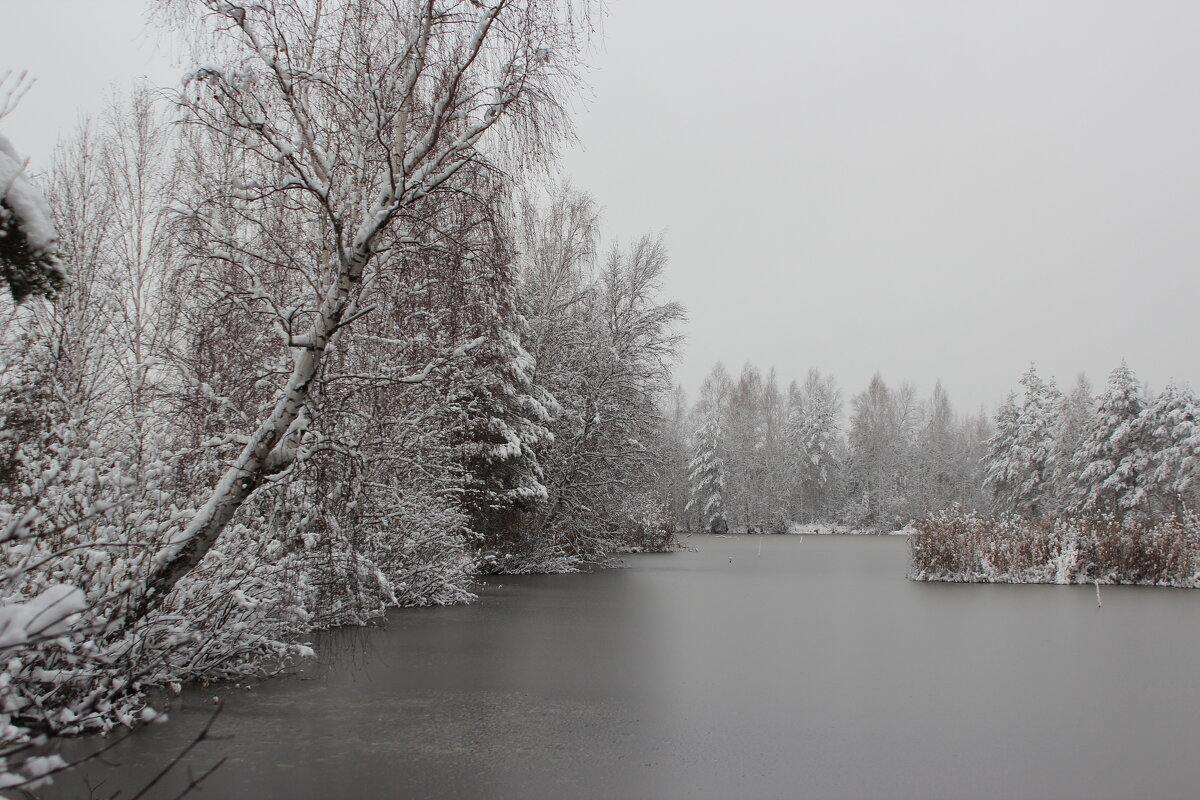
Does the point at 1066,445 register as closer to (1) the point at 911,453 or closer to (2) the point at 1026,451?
(2) the point at 1026,451

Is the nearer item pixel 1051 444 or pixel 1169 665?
pixel 1169 665

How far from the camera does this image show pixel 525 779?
5.43m

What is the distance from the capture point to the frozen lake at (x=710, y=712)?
549 cm

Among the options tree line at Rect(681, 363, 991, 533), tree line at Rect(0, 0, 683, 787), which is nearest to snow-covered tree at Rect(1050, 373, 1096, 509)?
tree line at Rect(681, 363, 991, 533)

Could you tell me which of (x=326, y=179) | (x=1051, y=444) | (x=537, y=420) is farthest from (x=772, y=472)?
(x=326, y=179)

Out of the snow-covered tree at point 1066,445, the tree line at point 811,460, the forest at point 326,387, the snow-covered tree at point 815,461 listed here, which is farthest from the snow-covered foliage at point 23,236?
the snow-covered tree at point 815,461

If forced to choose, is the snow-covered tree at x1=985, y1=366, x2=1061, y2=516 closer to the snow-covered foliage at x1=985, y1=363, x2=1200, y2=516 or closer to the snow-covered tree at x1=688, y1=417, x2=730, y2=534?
the snow-covered foliage at x1=985, y1=363, x2=1200, y2=516

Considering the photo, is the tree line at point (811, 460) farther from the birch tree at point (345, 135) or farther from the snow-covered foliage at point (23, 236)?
the snow-covered foliage at point (23, 236)

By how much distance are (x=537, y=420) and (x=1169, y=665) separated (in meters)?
15.9

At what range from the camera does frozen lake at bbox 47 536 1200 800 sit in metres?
5.49

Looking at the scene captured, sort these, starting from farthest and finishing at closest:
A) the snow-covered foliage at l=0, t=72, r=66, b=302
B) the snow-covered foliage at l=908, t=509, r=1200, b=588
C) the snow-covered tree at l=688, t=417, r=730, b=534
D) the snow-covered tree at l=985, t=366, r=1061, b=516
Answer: the snow-covered tree at l=688, t=417, r=730, b=534 < the snow-covered tree at l=985, t=366, r=1061, b=516 < the snow-covered foliage at l=908, t=509, r=1200, b=588 < the snow-covered foliage at l=0, t=72, r=66, b=302

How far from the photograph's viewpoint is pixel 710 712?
743 cm

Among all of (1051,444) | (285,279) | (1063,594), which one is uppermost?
(1051,444)

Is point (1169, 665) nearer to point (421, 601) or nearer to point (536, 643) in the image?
point (536, 643)
